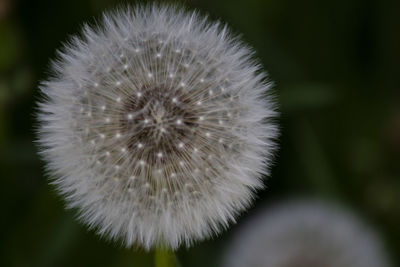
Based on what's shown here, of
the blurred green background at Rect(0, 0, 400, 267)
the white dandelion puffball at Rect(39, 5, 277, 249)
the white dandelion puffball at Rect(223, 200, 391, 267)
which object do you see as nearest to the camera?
the white dandelion puffball at Rect(39, 5, 277, 249)

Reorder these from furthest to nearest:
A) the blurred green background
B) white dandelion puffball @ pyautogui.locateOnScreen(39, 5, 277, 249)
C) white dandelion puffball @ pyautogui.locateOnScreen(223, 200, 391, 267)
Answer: the blurred green background, white dandelion puffball @ pyautogui.locateOnScreen(223, 200, 391, 267), white dandelion puffball @ pyautogui.locateOnScreen(39, 5, 277, 249)

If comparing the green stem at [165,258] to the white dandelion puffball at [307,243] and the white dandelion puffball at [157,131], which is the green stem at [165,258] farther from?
the white dandelion puffball at [307,243]

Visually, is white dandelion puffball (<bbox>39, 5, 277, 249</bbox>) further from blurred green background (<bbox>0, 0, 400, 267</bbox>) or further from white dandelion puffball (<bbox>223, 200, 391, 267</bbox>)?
white dandelion puffball (<bbox>223, 200, 391, 267</bbox>)

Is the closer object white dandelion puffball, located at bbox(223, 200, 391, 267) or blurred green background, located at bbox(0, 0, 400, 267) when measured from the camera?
white dandelion puffball, located at bbox(223, 200, 391, 267)

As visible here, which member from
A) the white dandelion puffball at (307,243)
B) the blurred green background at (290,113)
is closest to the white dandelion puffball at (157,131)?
the blurred green background at (290,113)

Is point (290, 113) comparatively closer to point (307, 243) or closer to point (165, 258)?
point (307, 243)

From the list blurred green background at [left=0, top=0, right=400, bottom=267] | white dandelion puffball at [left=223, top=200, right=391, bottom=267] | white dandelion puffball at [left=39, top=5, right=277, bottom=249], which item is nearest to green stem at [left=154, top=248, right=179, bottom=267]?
white dandelion puffball at [left=39, top=5, right=277, bottom=249]
